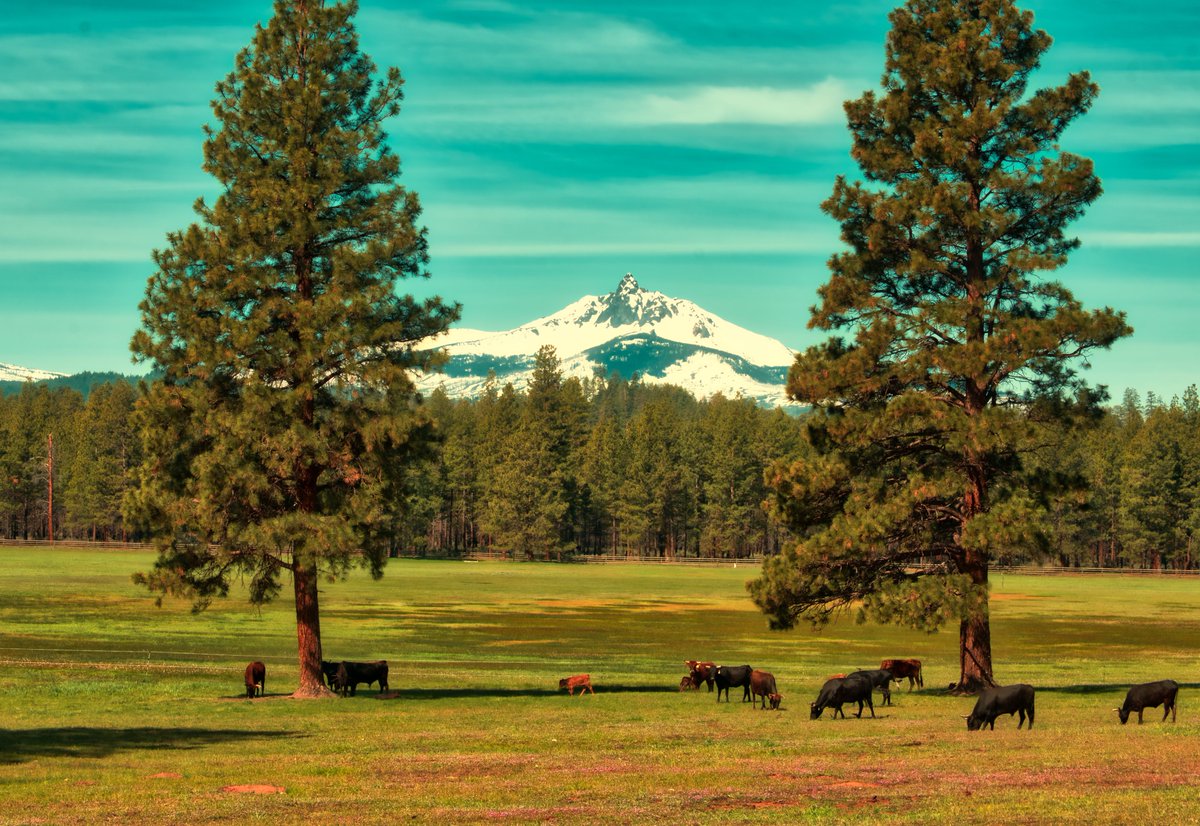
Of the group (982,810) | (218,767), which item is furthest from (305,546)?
(982,810)

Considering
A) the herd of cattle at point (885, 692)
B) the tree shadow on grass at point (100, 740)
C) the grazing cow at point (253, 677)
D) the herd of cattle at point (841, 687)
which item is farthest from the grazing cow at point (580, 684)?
the tree shadow on grass at point (100, 740)

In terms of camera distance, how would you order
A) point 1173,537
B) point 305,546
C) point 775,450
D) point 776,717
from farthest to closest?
1. point 775,450
2. point 1173,537
3. point 305,546
4. point 776,717

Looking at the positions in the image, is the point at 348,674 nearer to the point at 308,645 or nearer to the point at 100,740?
the point at 308,645

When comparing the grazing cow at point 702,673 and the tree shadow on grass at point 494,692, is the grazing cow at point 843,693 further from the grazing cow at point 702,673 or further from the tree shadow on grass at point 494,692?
the tree shadow on grass at point 494,692

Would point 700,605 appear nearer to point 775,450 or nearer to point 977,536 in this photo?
point 977,536

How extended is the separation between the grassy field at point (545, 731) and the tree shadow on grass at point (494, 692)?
0.17 metres

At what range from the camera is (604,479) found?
176m

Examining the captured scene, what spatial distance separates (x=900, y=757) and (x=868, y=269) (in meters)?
15.5

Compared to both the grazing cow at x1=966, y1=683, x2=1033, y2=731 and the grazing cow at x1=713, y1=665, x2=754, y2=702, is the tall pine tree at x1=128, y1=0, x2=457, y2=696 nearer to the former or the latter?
the grazing cow at x1=713, y1=665, x2=754, y2=702

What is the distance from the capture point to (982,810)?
14312 mm

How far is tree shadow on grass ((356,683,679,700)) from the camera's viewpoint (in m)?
32.4

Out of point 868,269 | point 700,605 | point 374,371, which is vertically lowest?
point 700,605

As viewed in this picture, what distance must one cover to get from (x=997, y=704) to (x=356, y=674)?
15.9 metres

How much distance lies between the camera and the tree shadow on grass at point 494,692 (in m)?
32.4
